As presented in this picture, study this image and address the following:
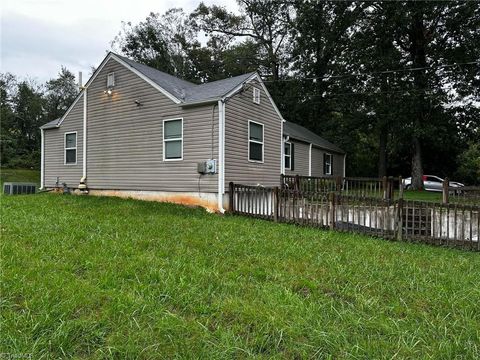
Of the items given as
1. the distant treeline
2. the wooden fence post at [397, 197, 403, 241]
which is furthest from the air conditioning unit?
the distant treeline

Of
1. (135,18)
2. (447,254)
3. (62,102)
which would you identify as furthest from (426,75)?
(62,102)

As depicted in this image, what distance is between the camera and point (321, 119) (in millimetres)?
24062

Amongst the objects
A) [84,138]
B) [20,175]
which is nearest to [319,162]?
[84,138]

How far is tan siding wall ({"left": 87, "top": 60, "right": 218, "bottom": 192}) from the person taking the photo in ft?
30.8

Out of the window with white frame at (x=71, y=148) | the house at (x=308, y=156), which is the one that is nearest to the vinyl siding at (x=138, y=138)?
the window with white frame at (x=71, y=148)

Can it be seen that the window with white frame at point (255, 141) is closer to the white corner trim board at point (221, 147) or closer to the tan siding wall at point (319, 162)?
the white corner trim board at point (221, 147)

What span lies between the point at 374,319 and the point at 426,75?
63.2 ft

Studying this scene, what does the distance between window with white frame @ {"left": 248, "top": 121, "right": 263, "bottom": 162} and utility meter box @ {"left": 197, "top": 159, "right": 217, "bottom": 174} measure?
1.57 metres

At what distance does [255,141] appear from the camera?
1049 centimetres

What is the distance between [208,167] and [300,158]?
8.34 meters

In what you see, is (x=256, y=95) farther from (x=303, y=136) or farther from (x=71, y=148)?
(x=71, y=148)

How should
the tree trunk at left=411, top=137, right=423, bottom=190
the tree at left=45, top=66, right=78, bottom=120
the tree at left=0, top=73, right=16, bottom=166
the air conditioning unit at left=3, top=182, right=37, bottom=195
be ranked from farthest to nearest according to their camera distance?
1. the tree at left=45, top=66, right=78, bottom=120
2. the tree at left=0, top=73, right=16, bottom=166
3. the tree trunk at left=411, top=137, right=423, bottom=190
4. the air conditioning unit at left=3, top=182, right=37, bottom=195

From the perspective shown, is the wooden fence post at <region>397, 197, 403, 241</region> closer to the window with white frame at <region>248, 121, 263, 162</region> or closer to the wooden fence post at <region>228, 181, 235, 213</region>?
the wooden fence post at <region>228, 181, 235, 213</region>

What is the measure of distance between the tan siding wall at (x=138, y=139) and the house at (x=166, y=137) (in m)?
0.03
